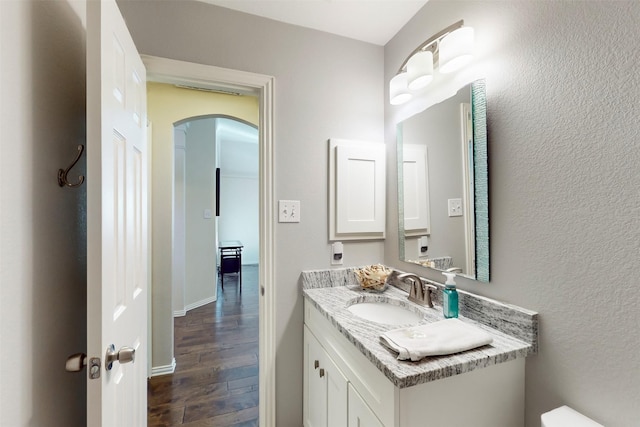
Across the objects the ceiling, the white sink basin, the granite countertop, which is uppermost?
the ceiling

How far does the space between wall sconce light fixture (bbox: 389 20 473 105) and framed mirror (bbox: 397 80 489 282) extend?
0.40 ft

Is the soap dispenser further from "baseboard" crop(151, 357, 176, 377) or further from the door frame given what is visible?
"baseboard" crop(151, 357, 176, 377)

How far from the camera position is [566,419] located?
0.76 meters

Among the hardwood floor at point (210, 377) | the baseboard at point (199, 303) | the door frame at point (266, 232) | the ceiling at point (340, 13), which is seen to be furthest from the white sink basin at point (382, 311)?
the baseboard at point (199, 303)

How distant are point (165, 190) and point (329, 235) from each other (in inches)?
61.4

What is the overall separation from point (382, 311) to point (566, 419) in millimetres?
743

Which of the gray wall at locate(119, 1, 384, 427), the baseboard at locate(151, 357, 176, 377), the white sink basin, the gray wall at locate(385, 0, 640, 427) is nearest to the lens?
the gray wall at locate(385, 0, 640, 427)

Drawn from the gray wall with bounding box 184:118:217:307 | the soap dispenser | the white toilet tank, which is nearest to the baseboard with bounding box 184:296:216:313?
the gray wall with bounding box 184:118:217:307

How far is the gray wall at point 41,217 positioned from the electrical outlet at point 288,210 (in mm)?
852

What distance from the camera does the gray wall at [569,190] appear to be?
0.71 meters

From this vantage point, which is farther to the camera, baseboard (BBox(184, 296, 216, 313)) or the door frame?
baseboard (BBox(184, 296, 216, 313))

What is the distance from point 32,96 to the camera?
0.69 m

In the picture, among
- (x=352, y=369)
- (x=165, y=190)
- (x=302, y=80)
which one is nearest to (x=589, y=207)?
(x=352, y=369)

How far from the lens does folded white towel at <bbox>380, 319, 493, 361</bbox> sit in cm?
79
